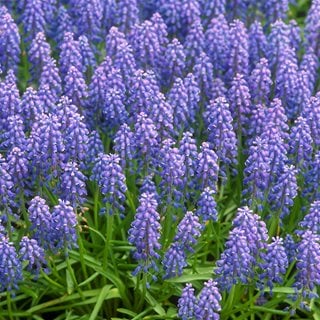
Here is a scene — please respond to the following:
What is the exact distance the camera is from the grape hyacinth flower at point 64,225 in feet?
23.5

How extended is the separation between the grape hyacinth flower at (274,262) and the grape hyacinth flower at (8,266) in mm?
2388

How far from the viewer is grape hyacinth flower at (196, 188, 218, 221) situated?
294 inches

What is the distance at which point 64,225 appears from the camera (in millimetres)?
7180

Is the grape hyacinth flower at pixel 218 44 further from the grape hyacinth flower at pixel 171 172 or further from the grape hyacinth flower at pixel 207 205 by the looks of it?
the grape hyacinth flower at pixel 207 205

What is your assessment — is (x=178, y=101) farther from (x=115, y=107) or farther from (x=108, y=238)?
(x=108, y=238)

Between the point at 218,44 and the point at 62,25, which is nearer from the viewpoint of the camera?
the point at 218,44

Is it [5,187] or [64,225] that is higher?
[5,187]

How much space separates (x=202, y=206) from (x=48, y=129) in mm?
1707

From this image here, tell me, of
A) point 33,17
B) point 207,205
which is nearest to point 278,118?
point 207,205

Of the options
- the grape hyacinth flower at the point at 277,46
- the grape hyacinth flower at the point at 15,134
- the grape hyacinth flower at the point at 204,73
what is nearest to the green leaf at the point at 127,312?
the grape hyacinth flower at the point at 15,134

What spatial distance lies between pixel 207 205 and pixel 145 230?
2.38ft

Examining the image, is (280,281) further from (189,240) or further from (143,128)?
(143,128)

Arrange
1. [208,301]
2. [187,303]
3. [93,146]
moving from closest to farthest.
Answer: [208,301], [187,303], [93,146]

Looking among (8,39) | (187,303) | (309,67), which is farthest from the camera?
(309,67)
